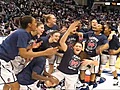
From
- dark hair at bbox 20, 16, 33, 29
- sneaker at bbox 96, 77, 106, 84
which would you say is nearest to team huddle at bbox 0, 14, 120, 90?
dark hair at bbox 20, 16, 33, 29

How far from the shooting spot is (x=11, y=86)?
4434mm

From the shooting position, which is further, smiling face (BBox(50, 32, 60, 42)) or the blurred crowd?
the blurred crowd

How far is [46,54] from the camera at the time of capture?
3.84 meters

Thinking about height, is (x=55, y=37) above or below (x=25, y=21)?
below

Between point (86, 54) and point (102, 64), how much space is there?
0.90 meters

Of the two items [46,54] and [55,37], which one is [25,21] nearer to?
[46,54]

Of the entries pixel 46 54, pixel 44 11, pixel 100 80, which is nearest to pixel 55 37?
pixel 46 54

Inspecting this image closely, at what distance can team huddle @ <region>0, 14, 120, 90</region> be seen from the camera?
4090 mm

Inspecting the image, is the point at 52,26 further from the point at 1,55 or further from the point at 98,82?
the point at 1,55

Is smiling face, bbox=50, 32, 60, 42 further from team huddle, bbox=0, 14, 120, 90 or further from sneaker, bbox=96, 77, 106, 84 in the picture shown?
sneaker, bbox=96, 77, 106, 84

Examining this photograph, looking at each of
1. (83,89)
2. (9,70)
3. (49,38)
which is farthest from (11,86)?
(83,89)

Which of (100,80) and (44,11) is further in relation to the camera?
(44,11)

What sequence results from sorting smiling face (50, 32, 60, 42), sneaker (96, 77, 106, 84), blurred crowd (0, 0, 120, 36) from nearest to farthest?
smiling face (50, 32, 60, 42) → sneaker (96, 77, 106, 84) → blurred crowd (0, 0, 120, 36)

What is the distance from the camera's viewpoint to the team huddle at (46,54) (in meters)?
4.09
